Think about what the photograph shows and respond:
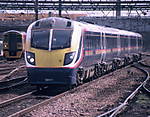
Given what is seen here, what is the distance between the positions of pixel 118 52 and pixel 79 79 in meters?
11.1

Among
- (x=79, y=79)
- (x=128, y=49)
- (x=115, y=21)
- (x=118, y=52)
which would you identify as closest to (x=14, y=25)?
(x=115, y=21)

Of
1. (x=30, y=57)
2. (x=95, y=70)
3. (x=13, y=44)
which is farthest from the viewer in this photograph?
(x=13, y=44)

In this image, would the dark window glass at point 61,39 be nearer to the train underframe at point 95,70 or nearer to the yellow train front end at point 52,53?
the yellow train front end at point 52,53

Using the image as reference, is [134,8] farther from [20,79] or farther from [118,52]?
[20,79]

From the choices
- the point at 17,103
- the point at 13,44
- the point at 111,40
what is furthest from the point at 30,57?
the point at 13,44

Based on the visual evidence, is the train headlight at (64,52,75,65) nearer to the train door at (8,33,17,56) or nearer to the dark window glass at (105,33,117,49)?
the dark window glass at (105,33,117,49)

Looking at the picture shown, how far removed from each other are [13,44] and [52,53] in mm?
24725

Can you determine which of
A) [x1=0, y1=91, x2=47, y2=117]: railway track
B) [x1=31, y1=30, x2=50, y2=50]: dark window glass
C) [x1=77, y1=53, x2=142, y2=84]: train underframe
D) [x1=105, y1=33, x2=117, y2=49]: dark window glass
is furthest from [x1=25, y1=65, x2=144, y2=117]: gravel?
[x1=105, y1=33, x2=117, y2=49]: dark window glass

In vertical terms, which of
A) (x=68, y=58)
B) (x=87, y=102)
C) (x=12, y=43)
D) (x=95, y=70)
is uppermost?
(x=68, y=58)

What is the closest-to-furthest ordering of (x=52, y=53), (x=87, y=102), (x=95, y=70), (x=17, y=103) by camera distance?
(x=17, y=103) < (x=87, y=102) < (x=52, y=53) < (x=95, y=70)

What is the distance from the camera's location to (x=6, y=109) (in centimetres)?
1117

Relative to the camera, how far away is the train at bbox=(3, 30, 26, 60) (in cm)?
3794

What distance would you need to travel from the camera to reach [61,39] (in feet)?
47.2

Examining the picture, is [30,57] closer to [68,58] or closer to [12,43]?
[68,58]
